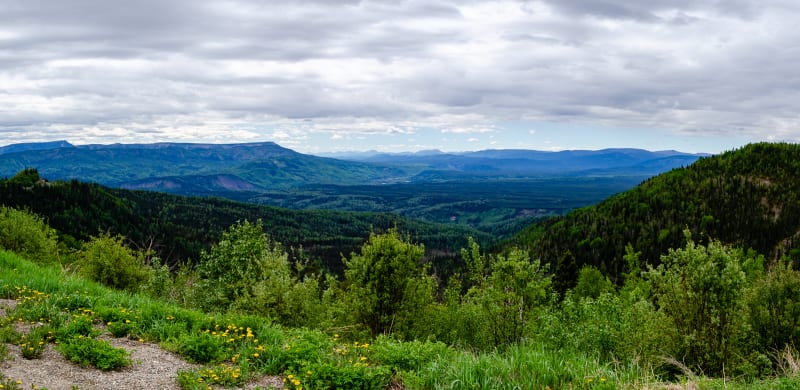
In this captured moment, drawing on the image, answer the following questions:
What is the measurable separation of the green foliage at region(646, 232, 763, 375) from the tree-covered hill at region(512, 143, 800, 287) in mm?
128445

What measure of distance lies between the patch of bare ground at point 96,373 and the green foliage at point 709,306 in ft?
56.5

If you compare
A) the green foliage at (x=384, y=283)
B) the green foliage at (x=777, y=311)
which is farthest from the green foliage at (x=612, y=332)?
the green foliage at (x=777, y=311)

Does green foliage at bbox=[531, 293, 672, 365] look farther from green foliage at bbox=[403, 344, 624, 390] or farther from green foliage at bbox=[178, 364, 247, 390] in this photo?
green foliage at bbox=[178, 364, 247, 390]

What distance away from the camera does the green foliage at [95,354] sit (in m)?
9.92

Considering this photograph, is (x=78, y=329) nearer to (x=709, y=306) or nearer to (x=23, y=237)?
(x=709, y=306)

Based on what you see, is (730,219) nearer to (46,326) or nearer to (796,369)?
(796,369)

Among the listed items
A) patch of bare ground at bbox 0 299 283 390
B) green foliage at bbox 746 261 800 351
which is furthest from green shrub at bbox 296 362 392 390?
green foliage at bbox 746 261 800 351

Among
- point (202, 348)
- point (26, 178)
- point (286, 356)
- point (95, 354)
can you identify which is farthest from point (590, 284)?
point (26, 178)

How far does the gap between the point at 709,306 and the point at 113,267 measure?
36473 millimetres

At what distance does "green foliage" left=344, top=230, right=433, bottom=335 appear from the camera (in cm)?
2533

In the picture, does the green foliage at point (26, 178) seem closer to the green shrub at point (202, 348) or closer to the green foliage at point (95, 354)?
the green foliage at point (95, 354)

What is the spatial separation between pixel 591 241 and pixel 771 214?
5707 centimetres

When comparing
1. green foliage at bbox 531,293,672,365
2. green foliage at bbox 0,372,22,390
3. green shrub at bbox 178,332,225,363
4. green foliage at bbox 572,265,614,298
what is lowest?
green foliage at bbox 572,265,614,298

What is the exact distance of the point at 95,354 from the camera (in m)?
10.1
